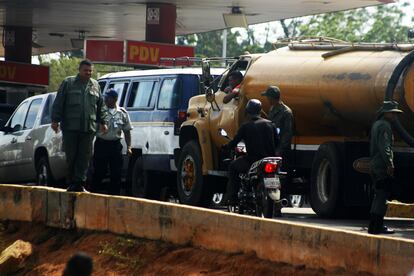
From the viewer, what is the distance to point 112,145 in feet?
61.6

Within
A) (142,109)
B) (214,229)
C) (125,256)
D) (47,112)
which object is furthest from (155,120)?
(214,229)

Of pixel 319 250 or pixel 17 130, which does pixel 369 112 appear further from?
pixel 17 130

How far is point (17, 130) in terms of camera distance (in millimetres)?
23531

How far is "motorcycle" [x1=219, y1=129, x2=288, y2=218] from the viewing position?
15.2m

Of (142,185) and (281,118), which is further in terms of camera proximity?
(142,185)

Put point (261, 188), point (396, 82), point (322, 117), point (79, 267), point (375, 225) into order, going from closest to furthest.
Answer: point (79, 267) < point (375, 225) < point (396, 82) < point (261, 188) < point (322, 117)

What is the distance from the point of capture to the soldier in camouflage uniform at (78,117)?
1614 centimetres

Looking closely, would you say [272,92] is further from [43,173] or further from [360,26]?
[360,26]

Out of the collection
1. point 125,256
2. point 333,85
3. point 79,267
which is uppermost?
point 333,85

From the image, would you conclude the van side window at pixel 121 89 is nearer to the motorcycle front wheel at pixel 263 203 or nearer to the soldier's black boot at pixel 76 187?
the soldier's black boot at pixel 76 187

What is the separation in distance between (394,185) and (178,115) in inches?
197

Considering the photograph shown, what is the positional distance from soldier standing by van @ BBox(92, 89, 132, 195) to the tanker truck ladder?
2358 millimetres

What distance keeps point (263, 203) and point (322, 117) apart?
2.21m

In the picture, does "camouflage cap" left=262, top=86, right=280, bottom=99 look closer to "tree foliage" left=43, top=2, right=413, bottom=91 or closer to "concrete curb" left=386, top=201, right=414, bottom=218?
"concrete curb" left=386, top=201, right=414, bottom=218
